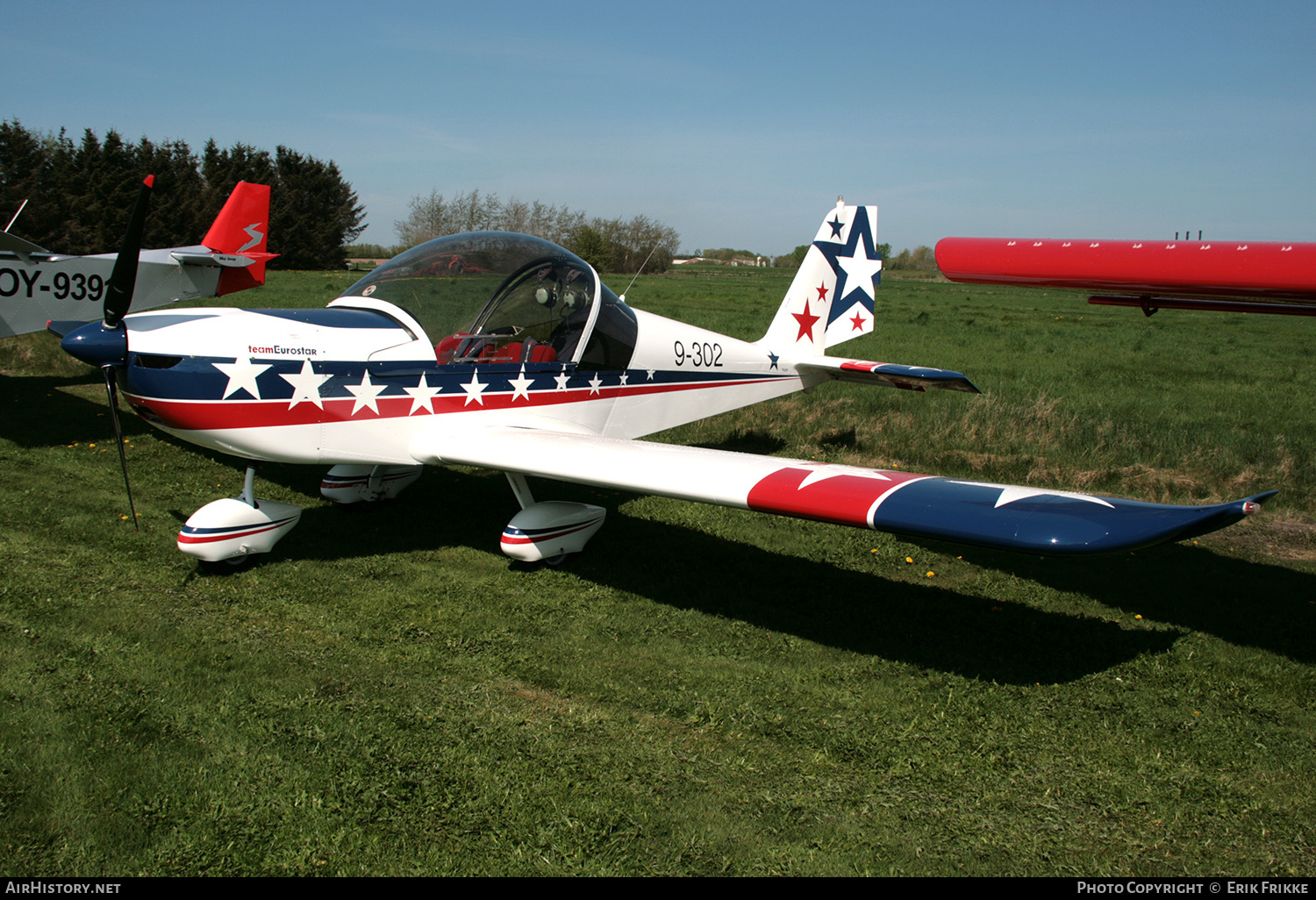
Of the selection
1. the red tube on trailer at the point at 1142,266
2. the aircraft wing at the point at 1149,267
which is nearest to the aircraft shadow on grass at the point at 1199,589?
the aircraft wing at the point at 1149,267

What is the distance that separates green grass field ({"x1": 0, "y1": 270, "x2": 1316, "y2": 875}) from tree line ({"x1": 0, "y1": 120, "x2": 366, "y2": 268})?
25.0 metres

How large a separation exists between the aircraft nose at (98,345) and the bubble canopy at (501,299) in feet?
5.14

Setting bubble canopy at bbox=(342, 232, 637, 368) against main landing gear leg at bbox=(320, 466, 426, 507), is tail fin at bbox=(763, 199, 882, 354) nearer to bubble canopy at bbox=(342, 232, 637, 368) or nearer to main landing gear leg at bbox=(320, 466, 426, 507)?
bubble canopy at bbox=(342, 232, 637, 368)

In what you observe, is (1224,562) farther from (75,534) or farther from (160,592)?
(75,534)

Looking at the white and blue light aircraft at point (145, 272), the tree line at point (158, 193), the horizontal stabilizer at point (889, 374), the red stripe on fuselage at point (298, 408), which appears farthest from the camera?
the tree line at point (158, 193)

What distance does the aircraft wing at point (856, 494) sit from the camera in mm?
3012

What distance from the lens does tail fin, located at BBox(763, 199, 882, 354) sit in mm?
8445

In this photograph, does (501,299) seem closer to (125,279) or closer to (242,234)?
(125,279)

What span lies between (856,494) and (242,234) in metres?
10.4

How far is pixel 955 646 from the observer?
4.44 metres

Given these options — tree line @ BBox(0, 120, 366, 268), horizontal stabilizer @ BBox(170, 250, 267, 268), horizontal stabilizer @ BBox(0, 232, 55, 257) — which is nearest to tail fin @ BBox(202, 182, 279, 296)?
horizontal stabilizer @ BBox(170, 250, 267, 268)

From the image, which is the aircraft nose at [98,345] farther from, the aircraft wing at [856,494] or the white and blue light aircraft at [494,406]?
the aircraft wing at [856,494]

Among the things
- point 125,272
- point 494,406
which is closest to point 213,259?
point 125,272
